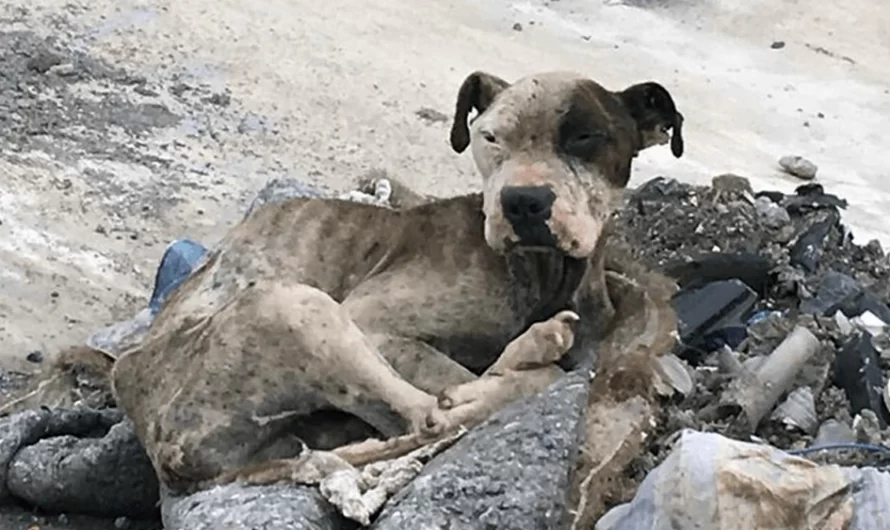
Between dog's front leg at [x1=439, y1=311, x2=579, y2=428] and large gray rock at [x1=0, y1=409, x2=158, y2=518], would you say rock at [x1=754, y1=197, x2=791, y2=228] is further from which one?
large gray rock at [x1=0, y1=409, x2=158, y2=518]

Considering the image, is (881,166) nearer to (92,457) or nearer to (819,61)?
(819,61)

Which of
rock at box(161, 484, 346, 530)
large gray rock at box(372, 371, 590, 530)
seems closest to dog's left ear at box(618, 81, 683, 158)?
large gray rock at box(372, 371, 590, 530)

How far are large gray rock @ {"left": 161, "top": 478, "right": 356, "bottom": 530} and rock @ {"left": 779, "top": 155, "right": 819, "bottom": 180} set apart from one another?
648 centimetres

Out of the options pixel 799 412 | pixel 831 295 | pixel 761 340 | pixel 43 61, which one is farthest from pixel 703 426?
pixel 43 61

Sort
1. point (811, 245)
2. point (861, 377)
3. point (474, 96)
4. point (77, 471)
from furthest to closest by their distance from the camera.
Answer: point (811, 245) → point (77, 471) → point (861, 377) → point (474, 96)

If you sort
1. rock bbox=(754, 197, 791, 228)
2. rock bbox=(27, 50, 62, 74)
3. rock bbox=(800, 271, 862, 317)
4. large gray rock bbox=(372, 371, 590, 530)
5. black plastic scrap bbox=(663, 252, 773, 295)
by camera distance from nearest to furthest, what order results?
large gray rock bbox=(372, 371, 590, 530) < rock bbox=(800, 271, 862, 317) < black plastic scrap bbox=(663, 252, 773, 295) < rock bbox=(754, 197, 791, 228) < rock bbox=(27, 50, 62, 74)

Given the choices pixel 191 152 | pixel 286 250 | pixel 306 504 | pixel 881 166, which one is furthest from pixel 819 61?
pixel 306 504

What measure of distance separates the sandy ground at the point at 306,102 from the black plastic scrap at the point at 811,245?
2.64m

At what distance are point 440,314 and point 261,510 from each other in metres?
0.74

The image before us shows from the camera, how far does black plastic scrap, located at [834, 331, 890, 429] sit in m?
4.13

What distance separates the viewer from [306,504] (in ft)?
11.2

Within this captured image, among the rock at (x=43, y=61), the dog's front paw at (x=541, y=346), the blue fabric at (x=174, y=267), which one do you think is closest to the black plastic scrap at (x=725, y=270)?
the dog's front paw at (x=541, y=346)

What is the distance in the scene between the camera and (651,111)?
3961 millimetres

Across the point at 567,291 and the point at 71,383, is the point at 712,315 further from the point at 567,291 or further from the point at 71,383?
the point at 71,383
